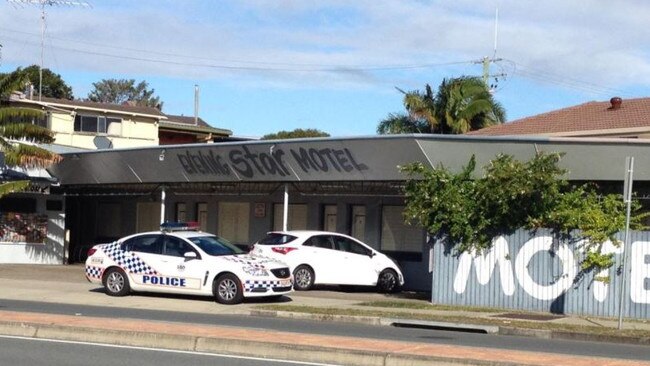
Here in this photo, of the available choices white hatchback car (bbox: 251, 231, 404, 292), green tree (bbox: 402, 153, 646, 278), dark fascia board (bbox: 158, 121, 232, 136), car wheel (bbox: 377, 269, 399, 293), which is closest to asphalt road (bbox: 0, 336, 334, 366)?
green tree (bbox: 402, 153, 646, 278)

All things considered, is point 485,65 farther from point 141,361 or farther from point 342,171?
point 141,361

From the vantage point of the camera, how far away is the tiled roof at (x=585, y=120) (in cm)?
3222

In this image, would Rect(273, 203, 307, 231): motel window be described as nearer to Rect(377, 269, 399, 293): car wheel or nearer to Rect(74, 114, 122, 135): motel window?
Rect(377, 269, 399, 293): car wheel

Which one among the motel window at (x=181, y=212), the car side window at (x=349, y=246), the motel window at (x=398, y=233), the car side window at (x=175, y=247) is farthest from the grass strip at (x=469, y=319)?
the motel window at (x=181, y=212)

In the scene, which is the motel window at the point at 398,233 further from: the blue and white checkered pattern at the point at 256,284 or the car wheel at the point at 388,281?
the blue and white checkered pattern at the point at 256,284

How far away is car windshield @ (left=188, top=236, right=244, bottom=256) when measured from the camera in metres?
23.5

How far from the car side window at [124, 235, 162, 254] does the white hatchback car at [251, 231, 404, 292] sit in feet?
10.3

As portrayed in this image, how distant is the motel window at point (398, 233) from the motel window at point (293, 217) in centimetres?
309

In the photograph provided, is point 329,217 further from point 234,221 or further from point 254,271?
point 254,271

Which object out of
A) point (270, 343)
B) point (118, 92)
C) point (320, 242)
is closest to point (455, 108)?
point (320, 242)

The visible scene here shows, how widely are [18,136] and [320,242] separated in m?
12.6

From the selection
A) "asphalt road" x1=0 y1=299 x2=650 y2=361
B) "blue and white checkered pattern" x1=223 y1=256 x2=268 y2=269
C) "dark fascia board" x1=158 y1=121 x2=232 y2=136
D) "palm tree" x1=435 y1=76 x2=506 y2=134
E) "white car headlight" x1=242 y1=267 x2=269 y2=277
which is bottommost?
"asphalt road" x1=0 y1=299 x2=650 y2=361

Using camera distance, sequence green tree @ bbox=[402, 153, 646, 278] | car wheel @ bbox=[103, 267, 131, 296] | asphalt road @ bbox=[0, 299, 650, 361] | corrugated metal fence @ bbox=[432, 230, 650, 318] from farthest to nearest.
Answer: car wheel @ bbox=[103, 267, 131, 296] < green tree @ bbox=[402, 153, 646, 278] < corrugated metal fence @ bbox=[432, 230, 650, 318] < asphalt road @ bbox=[0, 299, 650, 361]

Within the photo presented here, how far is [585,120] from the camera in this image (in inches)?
1351
